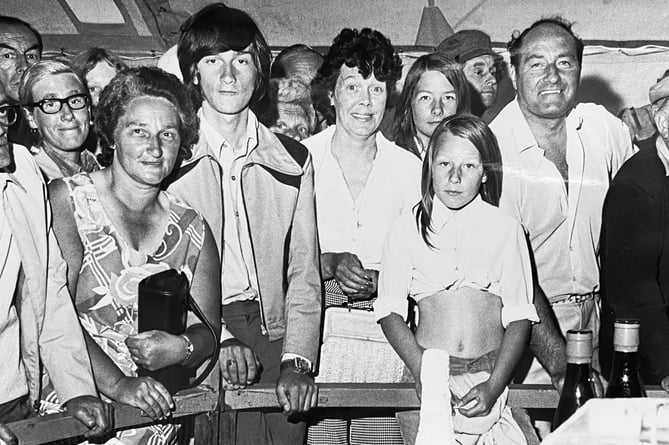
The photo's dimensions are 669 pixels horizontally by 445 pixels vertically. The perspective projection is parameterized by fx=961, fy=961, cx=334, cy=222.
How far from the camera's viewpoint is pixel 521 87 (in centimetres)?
246

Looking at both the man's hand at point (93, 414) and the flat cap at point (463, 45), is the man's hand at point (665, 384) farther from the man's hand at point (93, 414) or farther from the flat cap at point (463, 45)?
the man's hand at point (93, 414)

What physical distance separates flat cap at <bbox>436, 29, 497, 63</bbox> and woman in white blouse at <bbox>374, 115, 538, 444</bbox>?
17 cm

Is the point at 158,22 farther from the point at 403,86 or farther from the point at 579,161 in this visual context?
the point at 579,161

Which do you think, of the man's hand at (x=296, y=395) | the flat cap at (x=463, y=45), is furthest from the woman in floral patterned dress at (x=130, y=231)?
the flat cap at (x=463, y=45)

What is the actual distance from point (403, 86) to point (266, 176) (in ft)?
1.36

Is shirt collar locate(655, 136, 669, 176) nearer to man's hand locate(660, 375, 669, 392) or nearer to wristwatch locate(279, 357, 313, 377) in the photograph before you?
man's hand locate(660, 375, 669, 392)

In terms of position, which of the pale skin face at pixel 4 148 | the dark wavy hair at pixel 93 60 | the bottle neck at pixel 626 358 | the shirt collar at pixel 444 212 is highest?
the dark wavy hair at pixel 93 60

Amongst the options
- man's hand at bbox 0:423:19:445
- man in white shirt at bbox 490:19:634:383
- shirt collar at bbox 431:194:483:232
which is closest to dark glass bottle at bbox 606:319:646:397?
man in white shirt at bbox 490:19:634:383

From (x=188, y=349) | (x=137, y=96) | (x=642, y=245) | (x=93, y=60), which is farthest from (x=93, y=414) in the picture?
(x=642, y=245)

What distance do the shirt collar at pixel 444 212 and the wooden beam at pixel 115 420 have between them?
2.24 feet

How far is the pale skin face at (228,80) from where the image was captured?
7.77ft

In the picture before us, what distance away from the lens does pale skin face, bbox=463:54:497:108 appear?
96.3 inches

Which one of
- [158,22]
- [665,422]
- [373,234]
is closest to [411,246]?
[373,234]

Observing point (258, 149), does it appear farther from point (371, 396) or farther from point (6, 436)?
point (6, 436)
